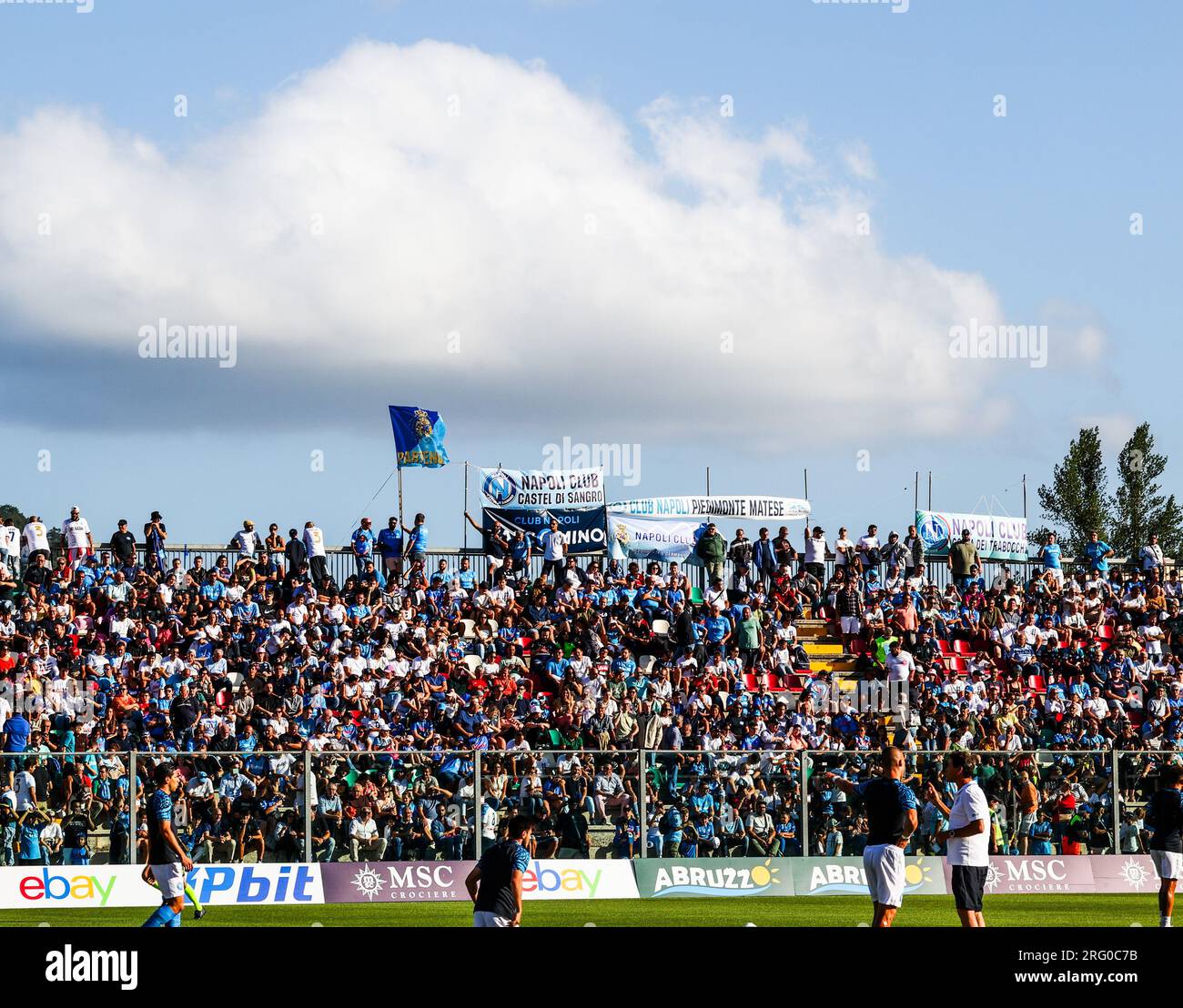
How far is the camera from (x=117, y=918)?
2245 centimetres

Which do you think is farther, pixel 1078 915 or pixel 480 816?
pixel 480 816

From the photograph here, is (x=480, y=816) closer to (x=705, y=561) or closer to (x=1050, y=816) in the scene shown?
(x=1050, y=816)

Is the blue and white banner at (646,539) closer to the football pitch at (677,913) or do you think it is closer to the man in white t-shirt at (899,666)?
the man in white t-shirt at (899,666)

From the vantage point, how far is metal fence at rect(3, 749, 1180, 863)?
2461 cm

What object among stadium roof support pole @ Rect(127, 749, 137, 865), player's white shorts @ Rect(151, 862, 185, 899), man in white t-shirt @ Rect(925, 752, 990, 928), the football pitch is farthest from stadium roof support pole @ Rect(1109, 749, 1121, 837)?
player's white shorts @ Rect(151, 862, 185, 899)

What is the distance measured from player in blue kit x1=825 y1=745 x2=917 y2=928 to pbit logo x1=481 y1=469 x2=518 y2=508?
27446mm

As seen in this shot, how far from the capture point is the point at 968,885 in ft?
50.0

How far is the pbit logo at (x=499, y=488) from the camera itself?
4212cm

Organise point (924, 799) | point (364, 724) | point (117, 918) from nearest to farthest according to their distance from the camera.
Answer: point (117, 918), point (924, 799), point (364, 724)

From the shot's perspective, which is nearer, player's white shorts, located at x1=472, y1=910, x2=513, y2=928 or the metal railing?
player's white shorts, located at x1=472, y1=910, x2=513, y2=928

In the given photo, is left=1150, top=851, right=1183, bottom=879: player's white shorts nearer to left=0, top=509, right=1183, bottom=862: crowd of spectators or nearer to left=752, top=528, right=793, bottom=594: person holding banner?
left=0, top=509, right=1183, bottom=862: crowd of spectators

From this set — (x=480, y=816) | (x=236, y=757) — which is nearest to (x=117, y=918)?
(x=236, y=757)

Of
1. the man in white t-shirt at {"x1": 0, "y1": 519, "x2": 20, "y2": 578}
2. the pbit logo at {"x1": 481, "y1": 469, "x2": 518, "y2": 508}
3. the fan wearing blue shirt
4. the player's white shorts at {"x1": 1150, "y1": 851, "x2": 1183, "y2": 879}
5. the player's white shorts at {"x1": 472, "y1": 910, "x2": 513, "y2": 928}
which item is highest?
the pbit logo at {"x1": 481, "y1": 469, "x2": 518, "y2": 508}

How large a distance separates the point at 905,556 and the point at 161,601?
60.7ft
